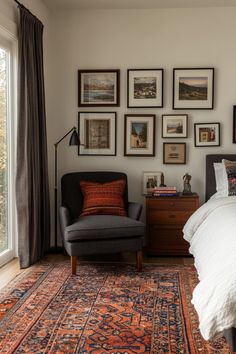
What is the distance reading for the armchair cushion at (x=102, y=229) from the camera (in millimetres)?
4259

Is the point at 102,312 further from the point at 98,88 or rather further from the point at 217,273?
the point at 98,88

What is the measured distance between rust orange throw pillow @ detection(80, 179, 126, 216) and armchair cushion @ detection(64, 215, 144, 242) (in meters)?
0.42

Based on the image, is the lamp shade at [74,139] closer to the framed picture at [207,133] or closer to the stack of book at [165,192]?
the stack of book at [165,192]

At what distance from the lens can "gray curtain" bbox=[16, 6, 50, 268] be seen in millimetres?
4504

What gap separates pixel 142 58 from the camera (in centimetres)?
543

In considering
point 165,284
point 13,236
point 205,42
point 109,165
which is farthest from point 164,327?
point 205,42

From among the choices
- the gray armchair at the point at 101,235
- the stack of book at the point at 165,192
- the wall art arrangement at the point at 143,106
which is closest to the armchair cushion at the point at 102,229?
the gray armchair at the point at 101,235

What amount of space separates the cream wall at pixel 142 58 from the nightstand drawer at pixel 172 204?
0.44m

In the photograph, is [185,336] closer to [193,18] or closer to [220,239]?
[220,239]

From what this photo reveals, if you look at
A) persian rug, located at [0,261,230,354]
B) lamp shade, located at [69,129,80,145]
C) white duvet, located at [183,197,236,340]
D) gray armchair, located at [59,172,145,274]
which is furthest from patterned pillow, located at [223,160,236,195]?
lamp shade, located at [69,129,80,145]

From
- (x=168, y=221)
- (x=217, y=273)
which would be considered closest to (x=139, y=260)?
(x=168, y=221)

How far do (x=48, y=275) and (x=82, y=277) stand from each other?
316 millimetres

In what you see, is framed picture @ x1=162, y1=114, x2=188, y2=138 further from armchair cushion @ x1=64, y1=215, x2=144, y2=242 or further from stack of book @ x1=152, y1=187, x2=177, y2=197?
armchair cushion @ x1=64, y1=215, x2=144, y2=242

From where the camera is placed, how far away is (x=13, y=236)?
479 cm
